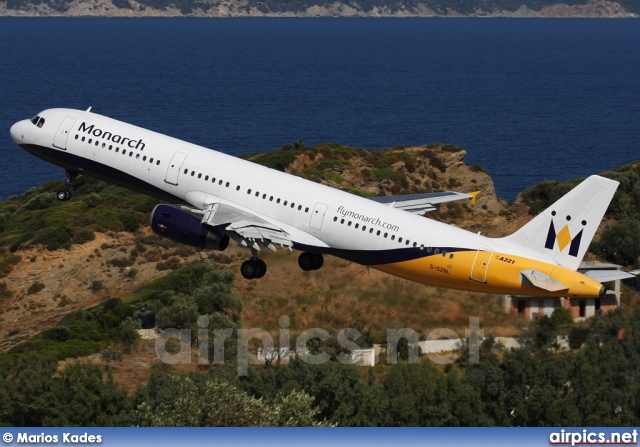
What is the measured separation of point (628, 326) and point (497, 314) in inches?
373

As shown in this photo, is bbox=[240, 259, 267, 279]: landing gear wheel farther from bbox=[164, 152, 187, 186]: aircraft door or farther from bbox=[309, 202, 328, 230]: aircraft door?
bbox=[164, 152, 187, 186]: aircraft door

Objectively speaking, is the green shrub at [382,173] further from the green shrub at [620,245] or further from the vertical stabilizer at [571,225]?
the vertical stabilizer at [571,225]

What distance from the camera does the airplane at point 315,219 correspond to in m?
52.9

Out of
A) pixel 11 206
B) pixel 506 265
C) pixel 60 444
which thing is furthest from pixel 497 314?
pixel 11 206

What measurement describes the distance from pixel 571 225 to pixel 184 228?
1828 cm

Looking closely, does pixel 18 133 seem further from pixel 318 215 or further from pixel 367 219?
pixel 367 219

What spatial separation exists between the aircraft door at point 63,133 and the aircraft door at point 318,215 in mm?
14772

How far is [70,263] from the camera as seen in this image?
3383 inches

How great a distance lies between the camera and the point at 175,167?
58.7 metres

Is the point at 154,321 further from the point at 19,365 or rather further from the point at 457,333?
the point at 457,333

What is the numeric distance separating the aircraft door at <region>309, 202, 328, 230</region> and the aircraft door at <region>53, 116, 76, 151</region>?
1477 cm

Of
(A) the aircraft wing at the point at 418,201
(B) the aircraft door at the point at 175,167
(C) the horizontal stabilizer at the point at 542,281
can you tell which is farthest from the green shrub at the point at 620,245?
(B) the aircraft door at the point at 175,167

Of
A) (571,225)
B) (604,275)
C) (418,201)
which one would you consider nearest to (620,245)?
(418,201)

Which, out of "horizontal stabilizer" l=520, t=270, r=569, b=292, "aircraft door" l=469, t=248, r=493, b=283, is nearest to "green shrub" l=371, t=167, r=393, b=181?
"aircraft door" l=469, t=248, r=493, b=283
